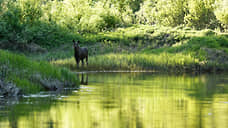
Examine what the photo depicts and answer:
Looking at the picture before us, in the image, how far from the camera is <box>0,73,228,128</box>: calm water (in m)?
10.3

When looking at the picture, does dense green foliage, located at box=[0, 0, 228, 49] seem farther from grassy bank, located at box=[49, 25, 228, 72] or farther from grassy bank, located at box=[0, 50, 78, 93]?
grassy bank, located at box=[0, 50, 78, 93]

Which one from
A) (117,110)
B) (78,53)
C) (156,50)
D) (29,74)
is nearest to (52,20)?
(156,50)

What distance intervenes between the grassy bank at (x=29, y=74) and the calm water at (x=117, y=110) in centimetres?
76

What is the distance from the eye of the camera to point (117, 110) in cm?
1252

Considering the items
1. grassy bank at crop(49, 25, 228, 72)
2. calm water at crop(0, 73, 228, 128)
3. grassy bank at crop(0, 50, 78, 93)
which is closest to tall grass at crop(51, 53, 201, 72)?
grassy bank at crop(49, 25, 228, 72)

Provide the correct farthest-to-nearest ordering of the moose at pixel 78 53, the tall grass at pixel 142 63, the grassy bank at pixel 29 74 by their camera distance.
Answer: the tall grass at pixel 142 63
the moose at pixel 78 53
the grassy bank at pixel 29 74

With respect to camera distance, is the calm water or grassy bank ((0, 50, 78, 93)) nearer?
the calm water

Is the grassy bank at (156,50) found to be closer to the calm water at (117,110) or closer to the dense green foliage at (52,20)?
the dense green foliage at (52,20)

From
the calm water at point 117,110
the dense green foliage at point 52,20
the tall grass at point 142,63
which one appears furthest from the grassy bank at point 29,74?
the dense green foliage at point 52,20

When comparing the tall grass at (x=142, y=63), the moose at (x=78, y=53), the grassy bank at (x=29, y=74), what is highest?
the grassy bank at (x=29, y=74)

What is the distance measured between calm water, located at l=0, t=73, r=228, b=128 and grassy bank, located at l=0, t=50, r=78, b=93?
0.76m

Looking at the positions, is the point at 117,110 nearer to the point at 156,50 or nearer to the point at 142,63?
the point at 142,63

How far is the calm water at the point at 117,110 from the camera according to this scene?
10336 millimetres

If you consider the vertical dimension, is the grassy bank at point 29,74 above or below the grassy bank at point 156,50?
above
